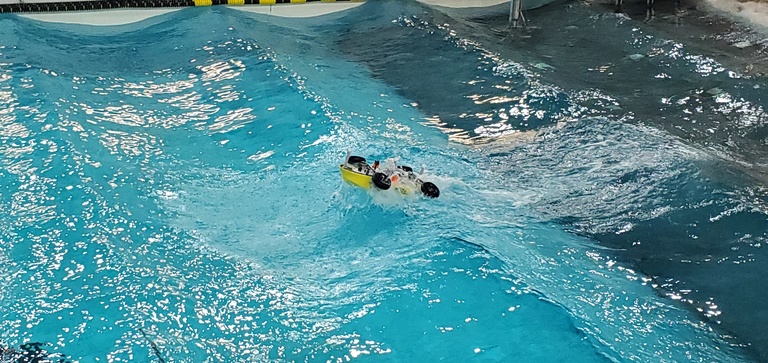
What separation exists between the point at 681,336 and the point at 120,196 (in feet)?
17.1

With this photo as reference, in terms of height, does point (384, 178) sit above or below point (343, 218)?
above

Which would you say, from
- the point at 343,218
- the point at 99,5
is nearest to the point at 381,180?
the point at 343,218

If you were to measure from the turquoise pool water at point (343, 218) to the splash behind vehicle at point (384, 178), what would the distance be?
23 cm

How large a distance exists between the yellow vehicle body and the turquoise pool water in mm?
284

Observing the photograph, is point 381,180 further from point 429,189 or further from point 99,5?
point 99,5

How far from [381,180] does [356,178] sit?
0.29 m

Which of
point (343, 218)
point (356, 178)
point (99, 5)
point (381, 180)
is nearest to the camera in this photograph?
point (381, 180)

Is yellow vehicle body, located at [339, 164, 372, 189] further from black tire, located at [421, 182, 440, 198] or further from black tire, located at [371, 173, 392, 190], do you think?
black tire, located at [421, 182, 440, 198]

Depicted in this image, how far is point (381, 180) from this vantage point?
661 centimetres

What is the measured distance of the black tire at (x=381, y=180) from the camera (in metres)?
6.60

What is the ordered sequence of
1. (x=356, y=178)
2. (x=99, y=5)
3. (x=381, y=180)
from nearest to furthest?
(x=381, y=180), (x=356, y=178), (x=99, y=5)

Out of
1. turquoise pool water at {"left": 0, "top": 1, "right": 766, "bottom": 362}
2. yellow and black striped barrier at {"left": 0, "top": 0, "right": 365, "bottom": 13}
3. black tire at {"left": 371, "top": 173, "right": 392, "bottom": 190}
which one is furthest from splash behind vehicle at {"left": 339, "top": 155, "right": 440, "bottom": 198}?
yellow and black striped barrier at {"left": 0, "top": 0, "right": 365, "bottom": 13}

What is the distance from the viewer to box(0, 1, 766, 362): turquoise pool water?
564cm

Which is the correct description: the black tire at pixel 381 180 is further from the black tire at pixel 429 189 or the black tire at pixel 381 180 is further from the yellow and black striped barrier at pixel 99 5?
the yellow and black striped barrier at pixel 99 5
